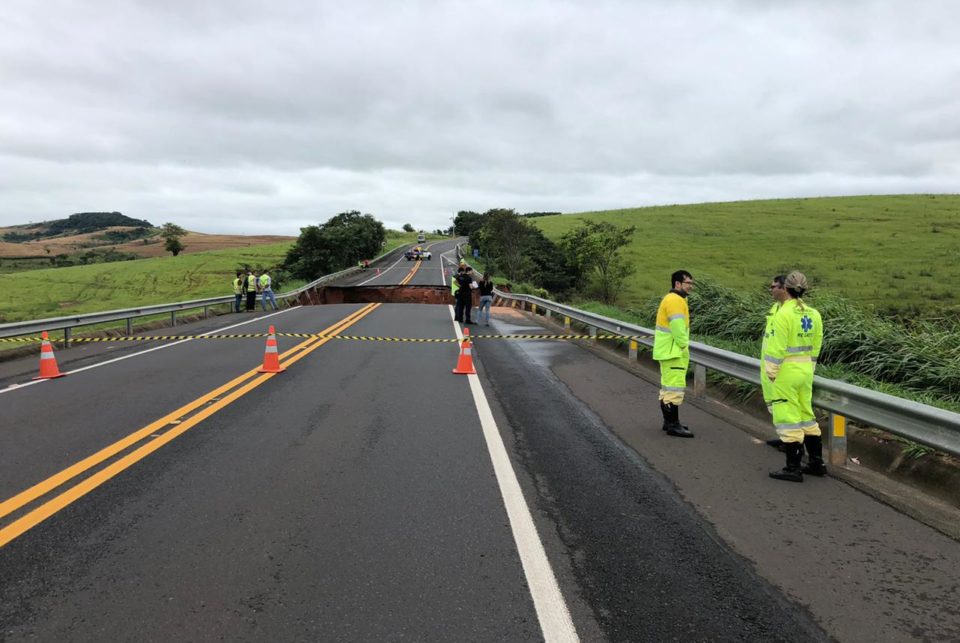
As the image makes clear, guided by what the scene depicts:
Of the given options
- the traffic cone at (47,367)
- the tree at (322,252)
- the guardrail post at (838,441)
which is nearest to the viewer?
the guardrail post at (838,441)

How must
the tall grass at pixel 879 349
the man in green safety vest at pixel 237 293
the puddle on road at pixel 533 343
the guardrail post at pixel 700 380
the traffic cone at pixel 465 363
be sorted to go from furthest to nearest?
the man in green safety vest at pixel 237 293 → the puddle on road at pixel 533 343 → the traffic cone at pixel 465 363 → the guardrail post at pixel 700 380 → the tall grass at pixel 879 349

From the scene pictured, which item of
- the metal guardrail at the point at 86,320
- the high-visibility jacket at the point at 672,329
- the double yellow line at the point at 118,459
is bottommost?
the double yellow line at the point at 118,459

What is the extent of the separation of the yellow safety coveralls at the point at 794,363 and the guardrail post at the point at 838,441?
51 cm

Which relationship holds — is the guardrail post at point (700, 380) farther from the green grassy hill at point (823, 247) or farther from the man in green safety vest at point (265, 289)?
the man in green safety vest at point (265, 289)

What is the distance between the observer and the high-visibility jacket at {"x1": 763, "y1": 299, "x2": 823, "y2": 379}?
17.0 feet

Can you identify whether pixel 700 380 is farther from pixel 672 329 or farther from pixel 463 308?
A: pixel 463 308

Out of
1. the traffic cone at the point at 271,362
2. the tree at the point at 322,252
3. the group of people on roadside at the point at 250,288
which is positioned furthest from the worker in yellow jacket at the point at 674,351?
the tree at the point at 322,252

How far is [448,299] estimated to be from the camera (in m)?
36.3

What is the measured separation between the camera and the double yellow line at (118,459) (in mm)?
4145

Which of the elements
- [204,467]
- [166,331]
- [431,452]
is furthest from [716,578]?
[166,331]

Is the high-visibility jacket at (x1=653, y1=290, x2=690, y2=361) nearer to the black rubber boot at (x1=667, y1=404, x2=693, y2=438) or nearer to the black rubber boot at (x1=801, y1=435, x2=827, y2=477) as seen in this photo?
the black rubber boot at (x1=667, y1=404, x2=693, y2=438)

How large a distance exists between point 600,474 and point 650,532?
3.85 ft

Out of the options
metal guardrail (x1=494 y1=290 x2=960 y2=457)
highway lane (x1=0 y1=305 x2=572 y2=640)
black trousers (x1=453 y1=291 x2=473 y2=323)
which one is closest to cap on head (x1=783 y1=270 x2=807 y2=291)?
metal guardrail (x1=494 y1=290 x2=960 y2=457)

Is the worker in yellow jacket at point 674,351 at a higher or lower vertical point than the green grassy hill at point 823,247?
lower
